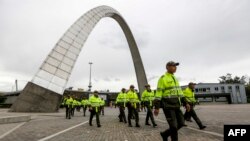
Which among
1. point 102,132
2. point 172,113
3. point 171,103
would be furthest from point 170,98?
point 102,132

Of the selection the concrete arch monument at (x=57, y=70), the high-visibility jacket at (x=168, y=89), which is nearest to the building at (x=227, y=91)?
the concrete arch monument at (x=57, y=70)

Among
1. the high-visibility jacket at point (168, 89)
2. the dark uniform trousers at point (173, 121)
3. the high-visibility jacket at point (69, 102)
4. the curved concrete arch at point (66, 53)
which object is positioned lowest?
the dark uniform trousers at point (173, 121)

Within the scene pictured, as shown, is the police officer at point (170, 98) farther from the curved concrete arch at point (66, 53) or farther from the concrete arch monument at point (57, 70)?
the curved concrete arch at point (66, 53)

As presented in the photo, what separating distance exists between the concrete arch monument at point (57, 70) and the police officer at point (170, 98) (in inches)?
850

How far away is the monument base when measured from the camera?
25297 millimetres

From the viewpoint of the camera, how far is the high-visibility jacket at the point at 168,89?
6.11 m

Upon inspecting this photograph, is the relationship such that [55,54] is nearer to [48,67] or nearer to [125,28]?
[48,67]

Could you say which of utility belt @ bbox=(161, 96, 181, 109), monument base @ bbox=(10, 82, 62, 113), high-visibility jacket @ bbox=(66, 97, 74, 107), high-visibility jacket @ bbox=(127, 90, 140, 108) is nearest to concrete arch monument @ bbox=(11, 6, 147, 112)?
monument base @ bbox=(10, 82, 62, 113)

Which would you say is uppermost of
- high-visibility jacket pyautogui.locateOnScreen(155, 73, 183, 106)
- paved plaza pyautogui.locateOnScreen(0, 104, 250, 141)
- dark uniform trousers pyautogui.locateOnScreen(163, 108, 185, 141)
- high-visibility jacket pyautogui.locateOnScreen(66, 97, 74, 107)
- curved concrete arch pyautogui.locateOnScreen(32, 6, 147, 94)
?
curved concrete arch pyautogui.locateOnScreen(32, 6, 147, 94)

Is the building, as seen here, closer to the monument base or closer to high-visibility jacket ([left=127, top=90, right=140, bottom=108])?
the monument base

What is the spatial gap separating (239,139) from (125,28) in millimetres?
42982

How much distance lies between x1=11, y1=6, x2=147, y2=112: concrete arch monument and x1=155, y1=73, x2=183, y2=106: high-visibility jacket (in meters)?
21.6

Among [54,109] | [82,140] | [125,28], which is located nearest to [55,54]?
[54,109]

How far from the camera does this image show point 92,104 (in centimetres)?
1272
